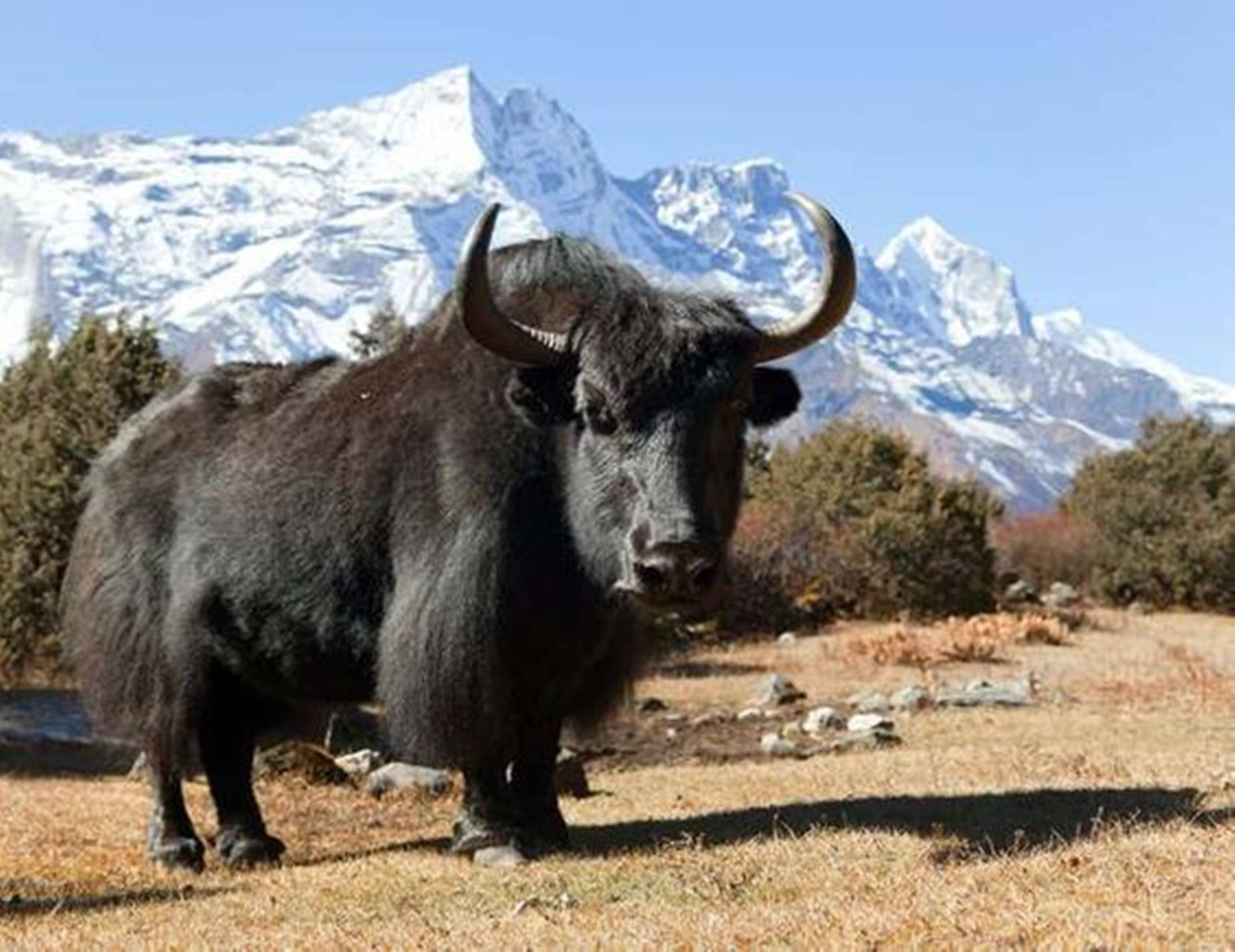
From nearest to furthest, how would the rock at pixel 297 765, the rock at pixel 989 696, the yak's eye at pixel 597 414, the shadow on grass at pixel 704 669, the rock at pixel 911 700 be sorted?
the yak's eye at pixel 597 414 → the rock at pixel 297 765 → the rock at pixel 989 696 → the rock at pixel 911 700 → the shadow on grass at pixel 704 669

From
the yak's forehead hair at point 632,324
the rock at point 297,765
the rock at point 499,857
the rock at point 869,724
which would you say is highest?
the yak's forehead hair at point 632,324

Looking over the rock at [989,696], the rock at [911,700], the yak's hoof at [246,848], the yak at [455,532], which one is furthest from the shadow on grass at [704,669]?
the yak at [455,532]

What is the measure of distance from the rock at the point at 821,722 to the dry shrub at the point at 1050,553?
954 inches

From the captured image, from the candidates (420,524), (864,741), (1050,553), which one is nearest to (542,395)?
(420,524)

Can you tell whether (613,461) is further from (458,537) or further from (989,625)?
(989,625)

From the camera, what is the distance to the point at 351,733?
15461 mm

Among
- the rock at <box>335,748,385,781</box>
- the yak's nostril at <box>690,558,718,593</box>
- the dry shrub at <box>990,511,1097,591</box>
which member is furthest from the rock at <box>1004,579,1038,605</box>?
the yak's nostril at <box>690,558,718,593</box>

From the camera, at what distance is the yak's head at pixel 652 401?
7.00m

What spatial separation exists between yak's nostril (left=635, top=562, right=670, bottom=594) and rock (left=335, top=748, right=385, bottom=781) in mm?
6584

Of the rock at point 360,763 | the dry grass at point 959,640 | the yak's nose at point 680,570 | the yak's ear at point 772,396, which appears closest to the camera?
the yak's nose at point 680,570

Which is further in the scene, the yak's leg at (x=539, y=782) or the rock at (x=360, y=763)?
the rock at (x=360, y=763)

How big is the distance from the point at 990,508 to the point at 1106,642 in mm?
10660

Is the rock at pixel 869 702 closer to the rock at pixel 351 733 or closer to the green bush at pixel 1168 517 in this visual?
the rock at pixel 351 733

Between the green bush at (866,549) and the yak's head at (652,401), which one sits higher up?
the yak's head at (652,401)
